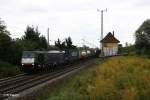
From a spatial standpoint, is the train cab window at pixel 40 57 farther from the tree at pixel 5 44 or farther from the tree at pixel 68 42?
the tree at pixel 68 42

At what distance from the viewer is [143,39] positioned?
6919 cm

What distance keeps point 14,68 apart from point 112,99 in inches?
1195

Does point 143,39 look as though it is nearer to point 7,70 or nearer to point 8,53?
point 8,53

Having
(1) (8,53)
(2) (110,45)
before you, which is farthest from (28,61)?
(2) (110,45)

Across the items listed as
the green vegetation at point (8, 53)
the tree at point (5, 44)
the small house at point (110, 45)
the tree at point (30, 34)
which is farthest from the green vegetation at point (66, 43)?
the tree at point (5, 44)

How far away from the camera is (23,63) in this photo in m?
44.1

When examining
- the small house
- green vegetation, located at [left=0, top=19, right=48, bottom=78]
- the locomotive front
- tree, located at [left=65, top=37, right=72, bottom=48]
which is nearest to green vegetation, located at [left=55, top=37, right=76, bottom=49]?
tree, located at [left=65, top=37, right=72, bottom=48]

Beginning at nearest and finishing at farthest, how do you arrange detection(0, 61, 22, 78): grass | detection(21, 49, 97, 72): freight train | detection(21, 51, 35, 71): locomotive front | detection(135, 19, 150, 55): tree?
detection(0, 61, 22, 78): grass
detection(21, 51, 35, 71): locomotive front
detection(21, 49, 97, 72): freight train
detection(135, 19, 150, 55): tree

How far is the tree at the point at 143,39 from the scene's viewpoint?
66.1m

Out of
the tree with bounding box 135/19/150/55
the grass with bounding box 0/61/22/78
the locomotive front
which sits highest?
the tree with bounding box 135/19/150/55

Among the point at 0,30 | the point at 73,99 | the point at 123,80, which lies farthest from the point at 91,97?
the point at 0,30

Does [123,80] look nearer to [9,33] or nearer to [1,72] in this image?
[1,72]

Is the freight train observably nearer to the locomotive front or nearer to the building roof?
the locomotive front

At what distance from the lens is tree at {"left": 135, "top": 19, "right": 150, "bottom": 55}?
66.1 m
